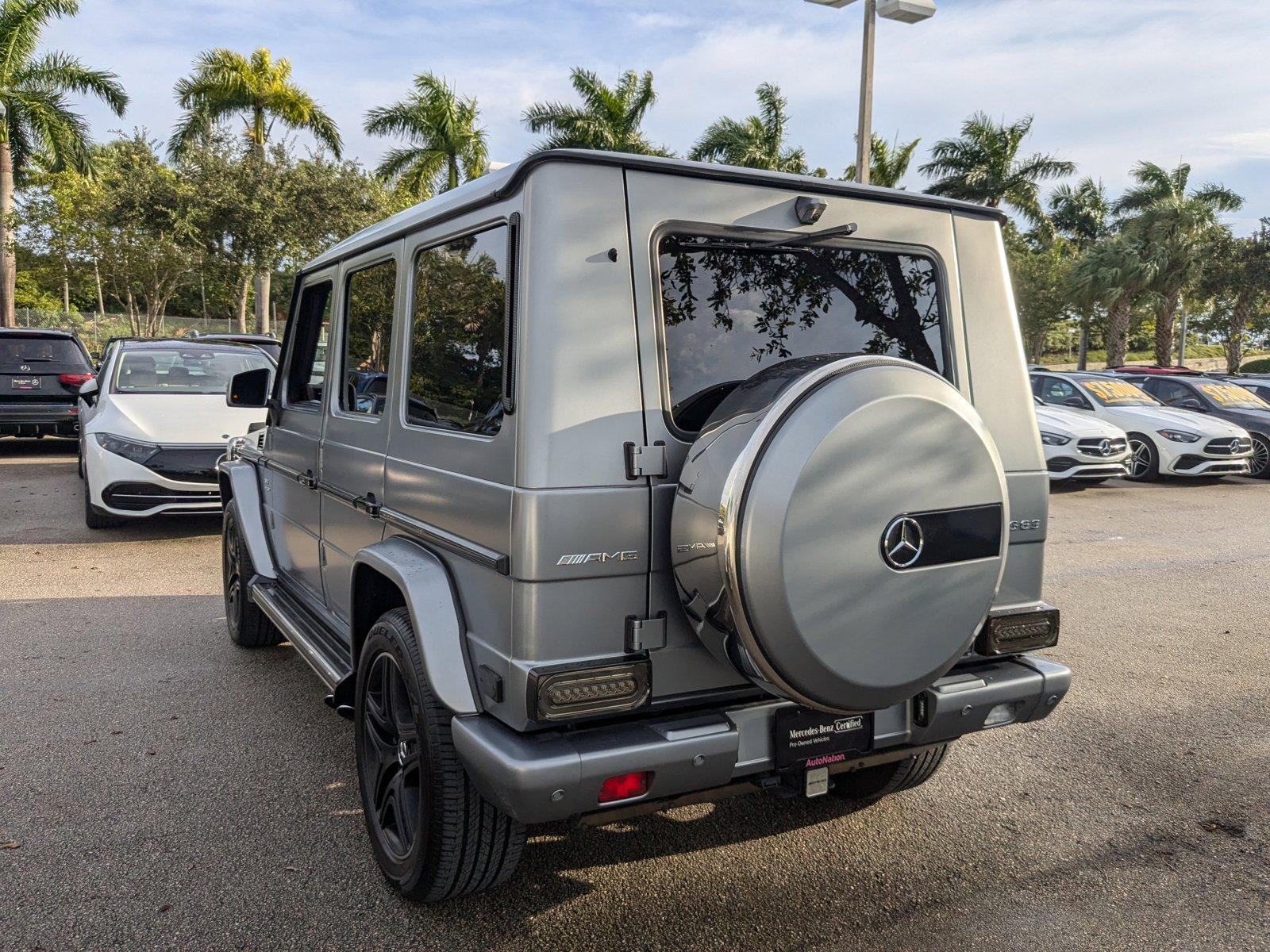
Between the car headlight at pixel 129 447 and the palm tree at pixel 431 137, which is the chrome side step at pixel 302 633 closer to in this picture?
the car headlight at pixel 129 447

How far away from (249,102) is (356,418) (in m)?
26.4

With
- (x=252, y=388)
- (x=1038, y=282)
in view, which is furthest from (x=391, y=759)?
(x=1038, y=282)

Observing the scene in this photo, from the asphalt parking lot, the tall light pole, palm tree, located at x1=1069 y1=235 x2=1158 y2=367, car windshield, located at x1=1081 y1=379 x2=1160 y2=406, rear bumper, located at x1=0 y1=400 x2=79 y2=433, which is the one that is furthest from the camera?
palm tree, located at x1=1069 y1=235 x2=1158 y2=367

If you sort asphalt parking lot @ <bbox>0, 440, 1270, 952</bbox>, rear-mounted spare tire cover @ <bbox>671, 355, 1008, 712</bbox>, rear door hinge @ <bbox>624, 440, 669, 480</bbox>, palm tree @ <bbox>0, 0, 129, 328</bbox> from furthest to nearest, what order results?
palm tree @ <bbox>0, 0, 129, 328</bbox> < asphalt parking lot @ <bbox>0, 440, 1270, 952</bbox> < rear door hinge @ <bbox>624, 440, 669, 480</bbox> < rear-mounted spare tire cover @ <bbox>671, 355, 1008, 712</bbox>

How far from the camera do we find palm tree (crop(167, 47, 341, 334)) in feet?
83.9

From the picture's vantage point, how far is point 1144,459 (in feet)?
46.2

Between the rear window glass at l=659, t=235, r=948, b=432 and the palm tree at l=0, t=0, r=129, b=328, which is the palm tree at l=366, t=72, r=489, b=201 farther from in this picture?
the rear window glass at l=659, t=235, r=948, b=432

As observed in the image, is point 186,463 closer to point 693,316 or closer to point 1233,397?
point 693,316

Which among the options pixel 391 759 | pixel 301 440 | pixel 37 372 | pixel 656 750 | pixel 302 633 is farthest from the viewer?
pixel 37 372

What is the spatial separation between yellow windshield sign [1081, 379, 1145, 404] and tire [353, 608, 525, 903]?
14.1 m

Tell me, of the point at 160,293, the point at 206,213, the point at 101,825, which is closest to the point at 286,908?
the point at 101,825

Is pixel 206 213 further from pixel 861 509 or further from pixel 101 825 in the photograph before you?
pixel 861 509

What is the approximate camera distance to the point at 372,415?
135 inches

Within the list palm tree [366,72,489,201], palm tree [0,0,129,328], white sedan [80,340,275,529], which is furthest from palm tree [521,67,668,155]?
white sedan [80,340,275,529]
